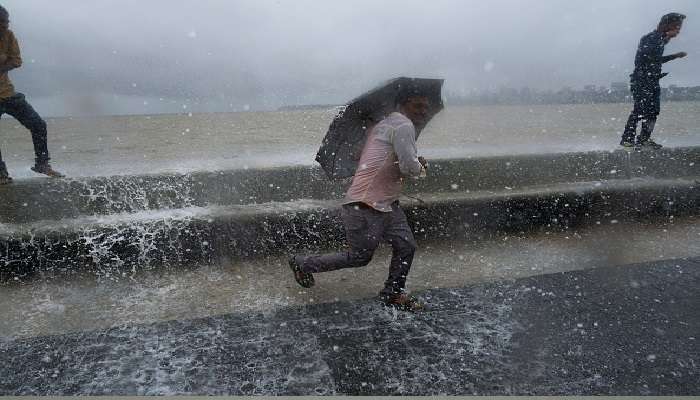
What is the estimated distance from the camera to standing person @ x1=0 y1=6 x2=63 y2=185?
4418mm

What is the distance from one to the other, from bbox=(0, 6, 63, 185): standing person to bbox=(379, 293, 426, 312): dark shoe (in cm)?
384

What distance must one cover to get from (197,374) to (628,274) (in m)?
3.57

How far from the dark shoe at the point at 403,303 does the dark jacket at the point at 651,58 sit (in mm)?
5478

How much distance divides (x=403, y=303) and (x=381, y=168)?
988 mm

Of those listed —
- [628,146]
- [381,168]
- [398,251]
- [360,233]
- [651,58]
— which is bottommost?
[628,146]

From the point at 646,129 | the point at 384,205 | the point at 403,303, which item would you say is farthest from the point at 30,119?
the point at 646,129

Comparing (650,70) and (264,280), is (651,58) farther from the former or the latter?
(264,280)

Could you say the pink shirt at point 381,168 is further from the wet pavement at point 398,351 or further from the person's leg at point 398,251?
the wet pavement at point 398,351

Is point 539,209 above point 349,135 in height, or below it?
below

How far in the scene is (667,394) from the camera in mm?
2355

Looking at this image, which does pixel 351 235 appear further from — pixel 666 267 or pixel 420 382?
pixel 666 267

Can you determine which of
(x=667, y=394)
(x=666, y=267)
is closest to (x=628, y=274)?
(x=666, y=267)

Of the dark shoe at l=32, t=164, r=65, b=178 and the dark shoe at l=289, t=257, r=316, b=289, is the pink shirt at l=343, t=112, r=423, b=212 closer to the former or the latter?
the dark shoe at l=289, t=257, r=316, b=289

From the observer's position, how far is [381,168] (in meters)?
3.21
